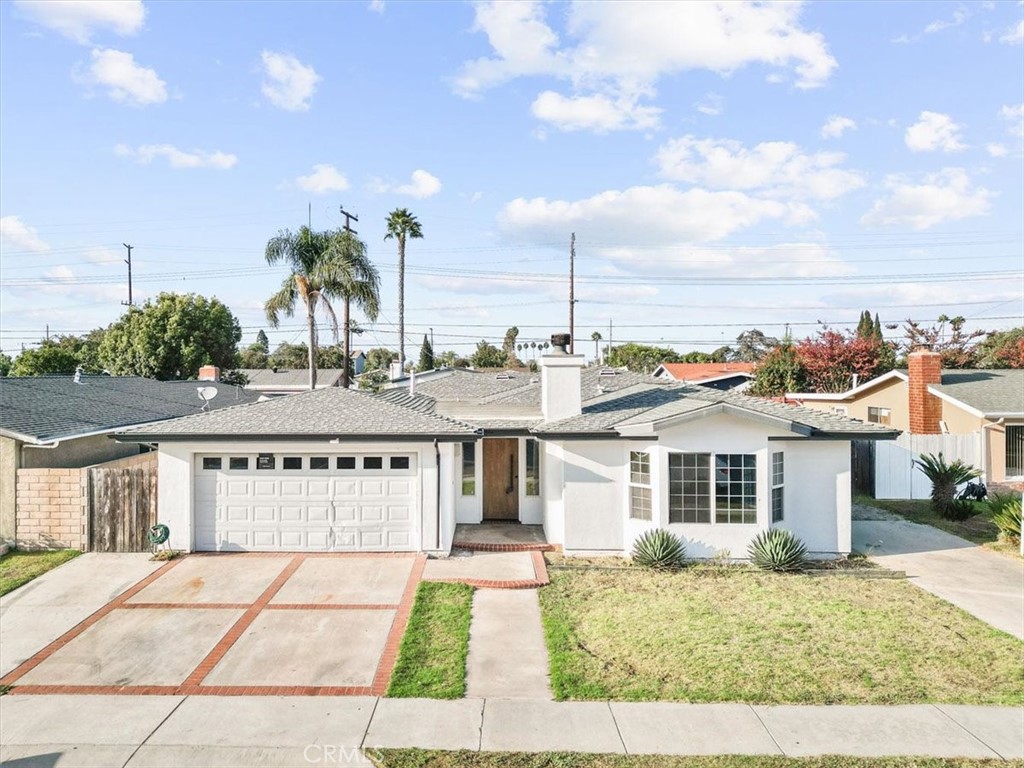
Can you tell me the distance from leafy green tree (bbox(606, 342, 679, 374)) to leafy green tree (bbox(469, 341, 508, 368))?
47.4 feet

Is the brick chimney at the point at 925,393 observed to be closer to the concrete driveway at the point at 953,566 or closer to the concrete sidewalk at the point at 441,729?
the concrete driveway at the point at 953,566

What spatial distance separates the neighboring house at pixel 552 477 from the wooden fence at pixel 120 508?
0.48m

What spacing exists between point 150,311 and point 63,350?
953 cm

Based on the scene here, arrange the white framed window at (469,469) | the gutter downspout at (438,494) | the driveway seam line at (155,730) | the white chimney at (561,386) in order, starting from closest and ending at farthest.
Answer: the driveway seam line at (155,730)
the gutter downspout at (438,494)
the white chimney at (561,386)
the white framed window at (469,469)

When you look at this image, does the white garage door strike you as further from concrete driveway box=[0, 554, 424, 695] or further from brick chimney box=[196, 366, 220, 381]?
brick chimney box=[196, 366, 220, 381]

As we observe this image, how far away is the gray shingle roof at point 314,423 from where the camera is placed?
12578 mm

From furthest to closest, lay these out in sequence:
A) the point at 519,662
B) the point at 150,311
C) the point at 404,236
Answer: the point at 150,311 → the point at 404,236 → the point at 519,662

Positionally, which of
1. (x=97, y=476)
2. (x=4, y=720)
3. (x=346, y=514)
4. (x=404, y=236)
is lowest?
(x=4, y=720)

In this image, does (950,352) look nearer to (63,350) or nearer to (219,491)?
(219,491)

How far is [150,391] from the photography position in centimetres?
2425

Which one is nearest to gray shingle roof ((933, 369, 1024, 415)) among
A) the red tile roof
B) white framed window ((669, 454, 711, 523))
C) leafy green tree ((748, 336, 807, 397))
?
leafy green tree ((748, 336, 807, 397))

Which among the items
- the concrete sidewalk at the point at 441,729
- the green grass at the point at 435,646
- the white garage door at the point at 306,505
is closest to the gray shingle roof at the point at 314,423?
the white garage door at the point at 306,505

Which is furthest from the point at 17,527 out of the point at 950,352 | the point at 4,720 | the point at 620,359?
the point at 620,359

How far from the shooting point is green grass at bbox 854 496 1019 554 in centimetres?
1423
